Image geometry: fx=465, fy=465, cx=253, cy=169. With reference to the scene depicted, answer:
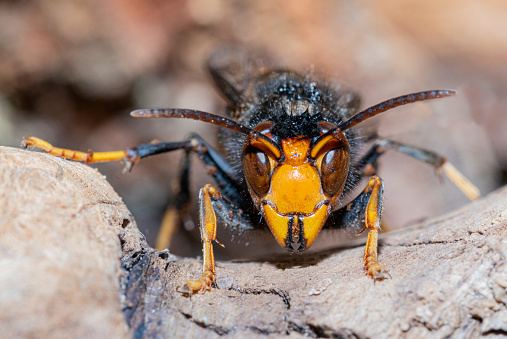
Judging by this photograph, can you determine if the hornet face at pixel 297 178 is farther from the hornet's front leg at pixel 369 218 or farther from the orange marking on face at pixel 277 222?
the hornet's front leg at pixel 369 218

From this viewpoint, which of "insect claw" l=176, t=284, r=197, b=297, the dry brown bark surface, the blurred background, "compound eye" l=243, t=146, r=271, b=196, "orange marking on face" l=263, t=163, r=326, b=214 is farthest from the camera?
the blurred background

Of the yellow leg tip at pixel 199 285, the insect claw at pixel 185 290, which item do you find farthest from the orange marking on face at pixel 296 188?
the insect claw at pixel 185 290

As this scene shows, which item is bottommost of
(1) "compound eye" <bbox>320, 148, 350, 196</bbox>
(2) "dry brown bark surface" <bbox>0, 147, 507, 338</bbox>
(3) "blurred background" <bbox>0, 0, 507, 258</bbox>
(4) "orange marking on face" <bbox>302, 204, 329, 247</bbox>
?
(2) "dry brown bark surface" <bbox>0, 147, 507, 338</bbox>

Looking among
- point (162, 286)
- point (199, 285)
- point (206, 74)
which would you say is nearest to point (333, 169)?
point (199, 285)

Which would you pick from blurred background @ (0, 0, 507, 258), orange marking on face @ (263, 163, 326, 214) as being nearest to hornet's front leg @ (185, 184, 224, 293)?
orange marking on face @ (263, 163, 326, 214)

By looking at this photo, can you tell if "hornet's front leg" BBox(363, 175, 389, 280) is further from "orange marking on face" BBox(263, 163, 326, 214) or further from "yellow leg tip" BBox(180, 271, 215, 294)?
"yellow leg tip" BBox(180, 271, 215, 294)

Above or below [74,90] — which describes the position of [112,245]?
below

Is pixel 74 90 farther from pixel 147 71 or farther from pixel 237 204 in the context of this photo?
pixel 237 204

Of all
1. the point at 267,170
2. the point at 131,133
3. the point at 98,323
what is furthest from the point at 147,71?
the point at 98,323
